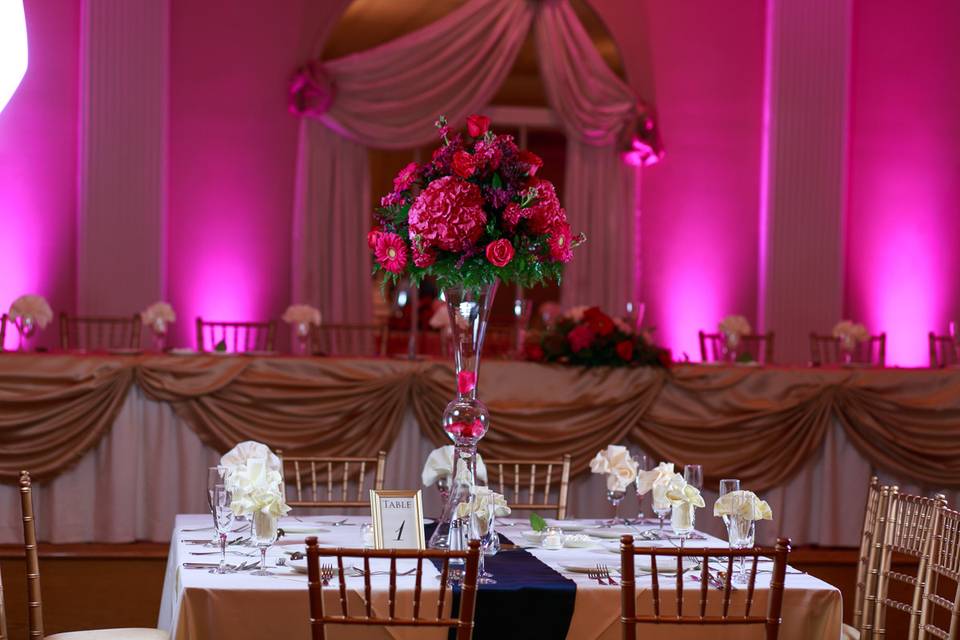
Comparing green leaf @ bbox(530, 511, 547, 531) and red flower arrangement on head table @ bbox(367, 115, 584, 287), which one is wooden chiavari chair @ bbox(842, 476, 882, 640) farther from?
red flower arrangement on head table @ bbox(367, 115, 584, 287)

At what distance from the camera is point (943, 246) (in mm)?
9414

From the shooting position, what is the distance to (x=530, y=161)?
2.81 metres

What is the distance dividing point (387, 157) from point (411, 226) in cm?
666

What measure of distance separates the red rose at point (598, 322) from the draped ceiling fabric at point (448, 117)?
3.54 metres

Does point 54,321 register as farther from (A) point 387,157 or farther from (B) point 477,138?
(B) point 477,138

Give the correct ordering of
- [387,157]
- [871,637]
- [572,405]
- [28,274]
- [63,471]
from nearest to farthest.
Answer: [871,637] → [63,471] → [572,405] → [28,274] → [387,157]

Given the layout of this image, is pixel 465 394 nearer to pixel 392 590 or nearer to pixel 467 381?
pixel 467 381

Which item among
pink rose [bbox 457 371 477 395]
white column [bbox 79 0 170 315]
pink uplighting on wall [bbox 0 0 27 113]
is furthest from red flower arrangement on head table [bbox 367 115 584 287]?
white column [bbox 79 0 170 315]

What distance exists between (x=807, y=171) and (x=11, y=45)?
5747 millimetres

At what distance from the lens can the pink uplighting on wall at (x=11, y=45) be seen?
5.68 metres

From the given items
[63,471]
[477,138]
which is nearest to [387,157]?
[63,471]

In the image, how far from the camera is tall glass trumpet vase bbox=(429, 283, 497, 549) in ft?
9.25

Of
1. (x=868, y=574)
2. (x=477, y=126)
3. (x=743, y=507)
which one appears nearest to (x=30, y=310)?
(x=477, y=126)

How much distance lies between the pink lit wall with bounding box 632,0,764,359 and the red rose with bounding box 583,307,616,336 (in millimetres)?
3764
